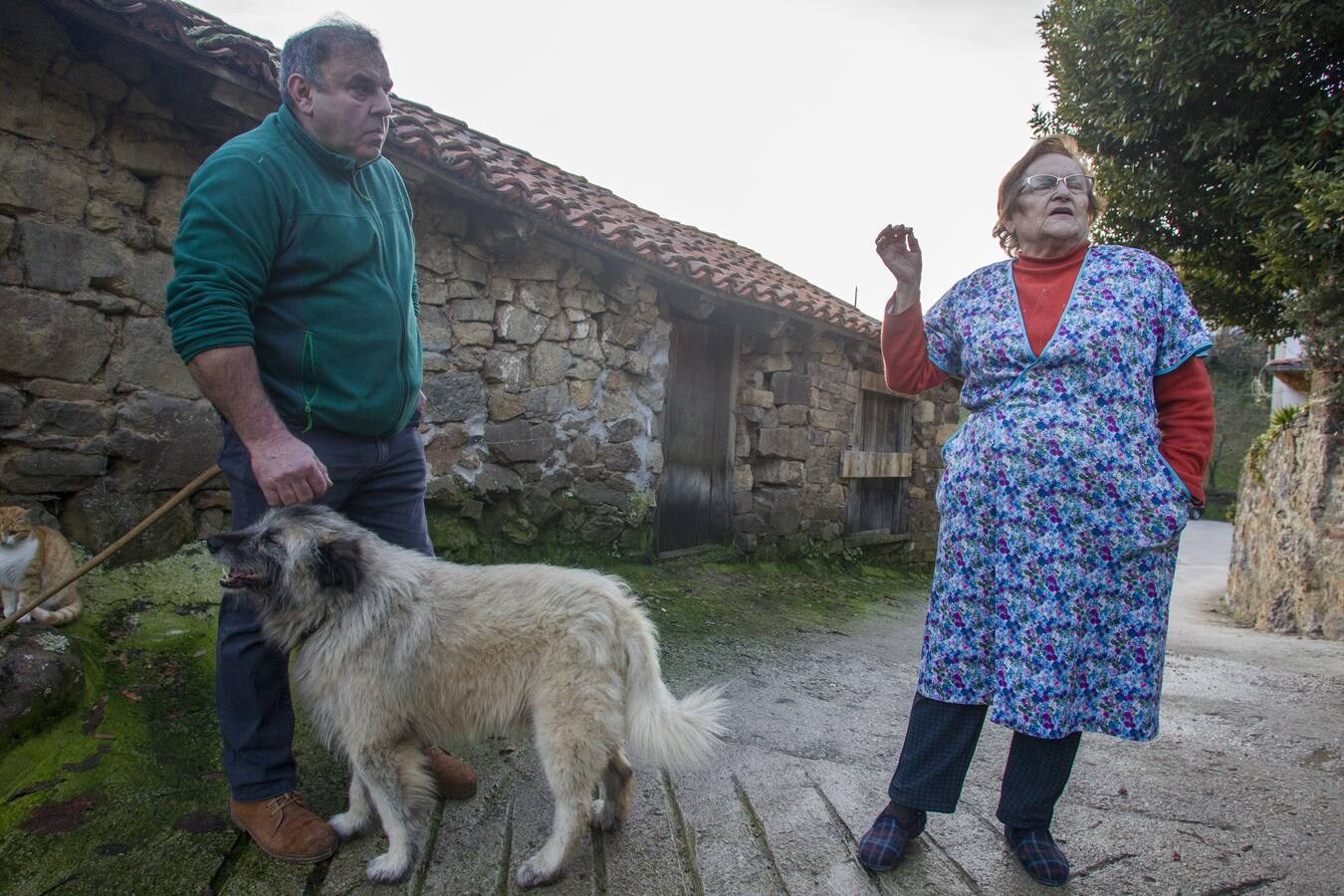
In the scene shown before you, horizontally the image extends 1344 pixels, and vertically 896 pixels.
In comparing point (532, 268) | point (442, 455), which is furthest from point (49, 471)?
point (532, 268)

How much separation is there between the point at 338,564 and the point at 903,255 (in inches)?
77.4

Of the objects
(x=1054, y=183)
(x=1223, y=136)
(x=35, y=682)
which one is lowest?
(x=35, y=682)

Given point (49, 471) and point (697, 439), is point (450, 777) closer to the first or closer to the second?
point (49, 471)

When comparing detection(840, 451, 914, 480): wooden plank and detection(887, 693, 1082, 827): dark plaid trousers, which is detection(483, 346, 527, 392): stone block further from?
detection(840, 451, 914, 480): wooden plank

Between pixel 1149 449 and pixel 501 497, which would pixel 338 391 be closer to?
pixel 1149 449

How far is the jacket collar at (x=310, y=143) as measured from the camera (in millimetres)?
2266

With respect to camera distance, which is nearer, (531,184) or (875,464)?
(531,184)

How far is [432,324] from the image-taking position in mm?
5445

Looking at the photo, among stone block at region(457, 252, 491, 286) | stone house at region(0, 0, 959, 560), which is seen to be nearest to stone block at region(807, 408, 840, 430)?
stone house at region(0, 0, 959, 560)

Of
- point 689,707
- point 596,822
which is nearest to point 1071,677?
point 689,707

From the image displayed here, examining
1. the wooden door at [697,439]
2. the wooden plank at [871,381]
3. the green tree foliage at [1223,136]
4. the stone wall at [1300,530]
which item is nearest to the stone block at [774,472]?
the wooden door at [697,439]

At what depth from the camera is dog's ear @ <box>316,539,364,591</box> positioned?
2.19 metres

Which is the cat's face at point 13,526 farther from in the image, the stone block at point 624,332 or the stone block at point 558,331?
the stone block at point 624,332

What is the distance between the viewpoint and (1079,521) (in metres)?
2.14
